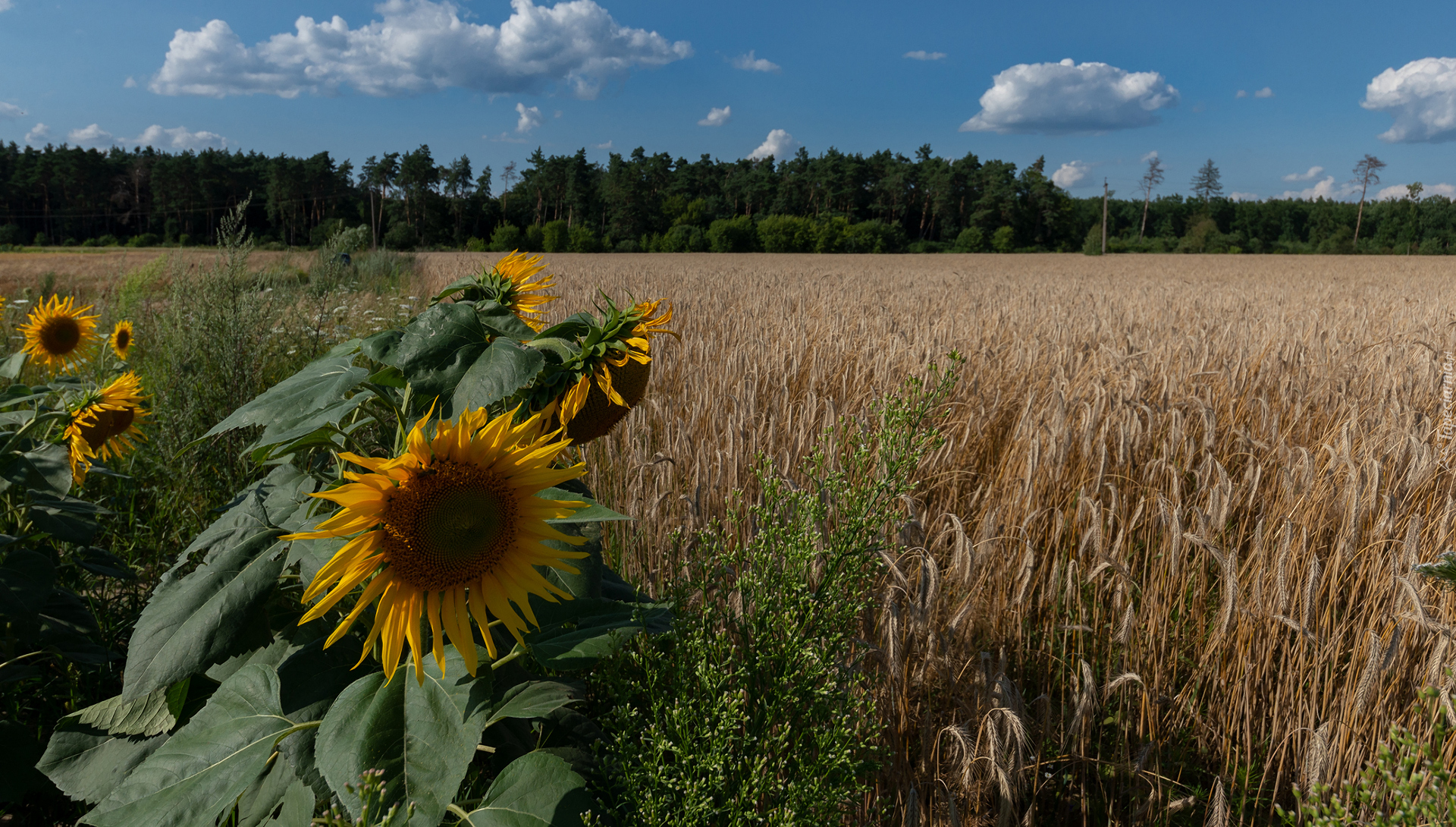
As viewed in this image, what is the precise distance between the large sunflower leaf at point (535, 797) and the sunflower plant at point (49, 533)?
1.28 meters

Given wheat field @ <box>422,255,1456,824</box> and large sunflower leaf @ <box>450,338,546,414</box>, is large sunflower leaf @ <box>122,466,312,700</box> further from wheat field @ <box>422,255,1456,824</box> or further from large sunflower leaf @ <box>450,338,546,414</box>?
wheat field @ <box>422,255,1456,824</box>

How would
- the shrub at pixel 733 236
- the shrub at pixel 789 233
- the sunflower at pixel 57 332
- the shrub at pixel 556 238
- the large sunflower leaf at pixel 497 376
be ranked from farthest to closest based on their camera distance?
the shrub at pixel 789 233 → the shrub at pixel 733 236 → the shrub at pixel 556 238 → the sunflower at pixel 57 332 → the large sunflower leaf at pixel 497 376

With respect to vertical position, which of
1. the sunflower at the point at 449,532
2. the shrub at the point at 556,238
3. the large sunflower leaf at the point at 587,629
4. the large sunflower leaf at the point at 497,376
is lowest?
the large sunflower leaf at the point at 587,629

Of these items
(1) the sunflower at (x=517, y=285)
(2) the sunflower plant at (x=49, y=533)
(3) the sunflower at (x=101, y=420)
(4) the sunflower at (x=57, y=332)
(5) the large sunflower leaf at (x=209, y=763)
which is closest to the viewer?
(5) the large sunflower leaf at (x=209, y=763)

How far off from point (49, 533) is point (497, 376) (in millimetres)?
1642

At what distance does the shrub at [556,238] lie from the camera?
199 ft

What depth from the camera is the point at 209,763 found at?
1157 millimetres

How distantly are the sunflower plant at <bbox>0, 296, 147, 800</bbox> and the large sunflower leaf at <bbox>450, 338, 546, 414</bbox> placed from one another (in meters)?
1.38

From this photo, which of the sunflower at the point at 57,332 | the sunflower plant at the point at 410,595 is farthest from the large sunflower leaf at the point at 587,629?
the sunflower at the point at 57,332

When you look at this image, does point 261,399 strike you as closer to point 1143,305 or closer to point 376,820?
point 376,820

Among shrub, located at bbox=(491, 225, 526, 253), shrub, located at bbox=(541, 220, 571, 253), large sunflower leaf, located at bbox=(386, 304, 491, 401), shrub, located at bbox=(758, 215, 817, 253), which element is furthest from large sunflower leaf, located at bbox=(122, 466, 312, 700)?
shrub, located at bbox=(758, 215, 817, 253)

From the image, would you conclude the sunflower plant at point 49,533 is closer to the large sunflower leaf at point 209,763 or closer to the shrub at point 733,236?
the large sunflower leaf at point 209,763

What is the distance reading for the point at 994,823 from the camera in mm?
1693

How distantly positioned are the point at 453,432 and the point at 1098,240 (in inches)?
2700
